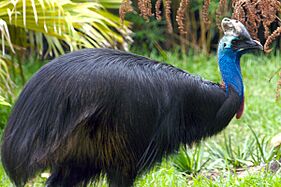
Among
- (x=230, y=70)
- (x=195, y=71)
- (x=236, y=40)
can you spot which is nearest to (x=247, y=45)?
(x=236, y=40)

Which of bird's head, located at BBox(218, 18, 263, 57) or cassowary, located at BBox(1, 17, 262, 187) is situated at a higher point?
bird's head, located at BBox(218, 18, 263, 57)

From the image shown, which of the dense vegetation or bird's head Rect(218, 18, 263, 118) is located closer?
bird's head Rect(218, 18, 263, 118)

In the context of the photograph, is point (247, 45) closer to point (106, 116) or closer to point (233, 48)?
point (233, 48)

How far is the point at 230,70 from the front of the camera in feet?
14.3

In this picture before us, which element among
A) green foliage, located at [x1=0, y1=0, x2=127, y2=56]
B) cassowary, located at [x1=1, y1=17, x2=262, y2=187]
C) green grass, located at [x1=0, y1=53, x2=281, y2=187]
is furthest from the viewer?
green foliage, located at [x1=0, y1=0, x2=127, y2=56]

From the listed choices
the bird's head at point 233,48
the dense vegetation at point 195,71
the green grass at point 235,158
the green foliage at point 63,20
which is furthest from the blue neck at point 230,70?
the green foliage at point 63,20

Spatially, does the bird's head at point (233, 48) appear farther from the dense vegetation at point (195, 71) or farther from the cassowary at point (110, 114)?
the dense vegetation at point (195, 71)

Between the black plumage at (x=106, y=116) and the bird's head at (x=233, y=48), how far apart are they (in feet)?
0.21

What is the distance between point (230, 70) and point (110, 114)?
809 mm

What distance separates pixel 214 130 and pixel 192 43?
19.2 ft

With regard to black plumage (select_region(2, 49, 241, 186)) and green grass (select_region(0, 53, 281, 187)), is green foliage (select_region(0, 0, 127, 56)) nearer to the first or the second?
green grass (select_region(0, 53, 281, 187))

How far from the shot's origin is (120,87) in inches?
158

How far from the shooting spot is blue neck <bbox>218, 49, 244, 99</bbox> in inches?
172

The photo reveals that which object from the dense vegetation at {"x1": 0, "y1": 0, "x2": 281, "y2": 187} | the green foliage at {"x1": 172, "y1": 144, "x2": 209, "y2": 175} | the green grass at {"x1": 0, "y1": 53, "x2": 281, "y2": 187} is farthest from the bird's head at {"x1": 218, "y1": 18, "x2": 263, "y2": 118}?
the green foliage at {"x1": 172, "y1": 144, "x2": 209, "y2": 175}
